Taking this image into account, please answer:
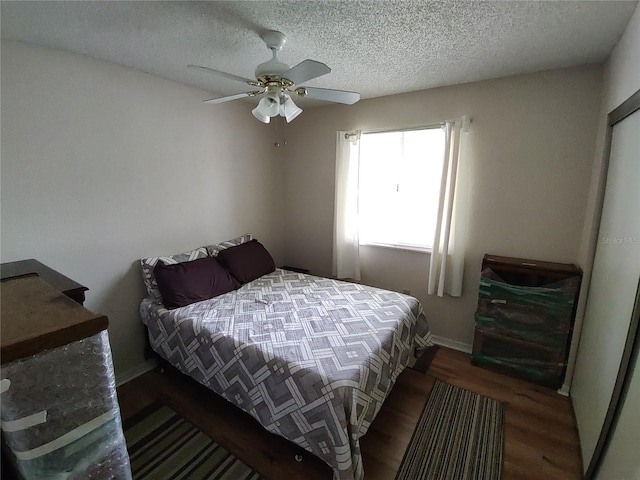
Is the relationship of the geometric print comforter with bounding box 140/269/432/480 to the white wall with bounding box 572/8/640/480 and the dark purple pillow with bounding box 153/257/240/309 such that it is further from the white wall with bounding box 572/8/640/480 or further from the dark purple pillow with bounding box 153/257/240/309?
the white wall with bounding box 572/8/640/480

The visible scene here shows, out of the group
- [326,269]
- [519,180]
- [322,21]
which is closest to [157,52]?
[322,21]

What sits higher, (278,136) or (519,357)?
(278,136)

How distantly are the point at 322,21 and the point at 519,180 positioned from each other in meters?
1.96

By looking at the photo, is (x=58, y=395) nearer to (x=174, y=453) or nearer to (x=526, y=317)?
(x=174, y=453)

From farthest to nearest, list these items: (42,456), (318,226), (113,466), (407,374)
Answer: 1. (318,226)
2. (407,374)
3. (113,466)
4. (42,456)

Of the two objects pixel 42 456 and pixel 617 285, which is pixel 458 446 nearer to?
pixel 617 285

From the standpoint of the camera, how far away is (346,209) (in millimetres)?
3207

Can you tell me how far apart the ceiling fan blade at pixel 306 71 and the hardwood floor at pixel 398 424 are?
213 centimetres

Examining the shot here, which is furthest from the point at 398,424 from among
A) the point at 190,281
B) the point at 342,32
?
the point at 342,32

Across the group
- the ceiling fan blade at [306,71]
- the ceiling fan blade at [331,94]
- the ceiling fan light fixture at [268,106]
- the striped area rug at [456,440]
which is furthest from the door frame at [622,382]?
the ceiling fan light fixture at [268,106]

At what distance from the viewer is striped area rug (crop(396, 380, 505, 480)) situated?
1.59 metres

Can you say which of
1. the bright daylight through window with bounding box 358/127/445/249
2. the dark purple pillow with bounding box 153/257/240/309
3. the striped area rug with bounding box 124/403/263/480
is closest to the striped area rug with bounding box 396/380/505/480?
the striped area rug with bounding box 124/403/263/480

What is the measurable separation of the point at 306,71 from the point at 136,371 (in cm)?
265

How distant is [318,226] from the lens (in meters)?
3.56
